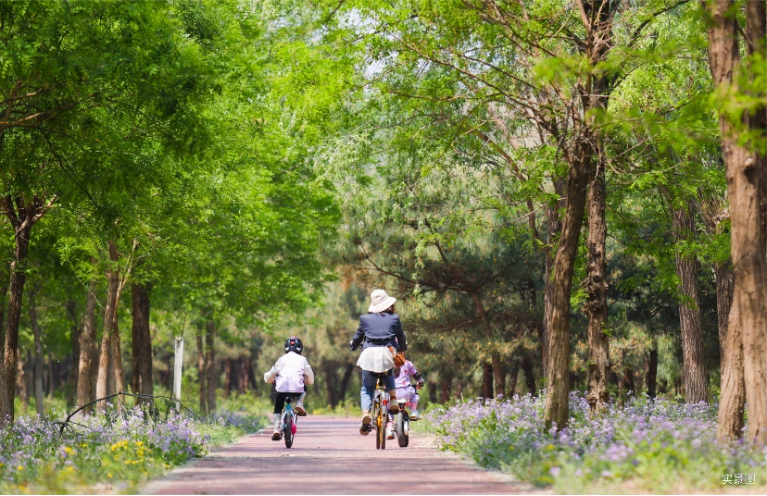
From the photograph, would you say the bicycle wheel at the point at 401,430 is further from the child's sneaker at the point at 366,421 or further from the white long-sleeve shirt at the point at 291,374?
the white long-sleeve shirt at the point at 291,374

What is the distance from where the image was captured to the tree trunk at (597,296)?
16531 mm

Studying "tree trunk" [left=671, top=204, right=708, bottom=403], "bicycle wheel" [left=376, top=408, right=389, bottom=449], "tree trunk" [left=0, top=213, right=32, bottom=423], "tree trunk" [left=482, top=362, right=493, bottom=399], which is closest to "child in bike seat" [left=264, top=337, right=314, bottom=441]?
"bicycle wheel" [left=376, top=408, right=389, bottom=449]

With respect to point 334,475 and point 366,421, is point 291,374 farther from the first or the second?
point 334,475

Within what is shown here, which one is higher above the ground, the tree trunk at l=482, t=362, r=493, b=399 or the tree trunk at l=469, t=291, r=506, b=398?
the tree trunk at l=469, t=291, r=506, b=398

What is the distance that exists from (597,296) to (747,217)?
5.81 meters

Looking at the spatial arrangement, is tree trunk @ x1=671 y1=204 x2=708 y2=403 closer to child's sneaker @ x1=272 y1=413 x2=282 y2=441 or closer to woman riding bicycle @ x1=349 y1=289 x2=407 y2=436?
child's sneaker @ x1=272 y1=413 x2=282 y2=441

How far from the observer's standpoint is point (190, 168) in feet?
61.4

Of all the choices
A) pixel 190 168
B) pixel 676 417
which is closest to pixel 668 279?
pixel 676 417

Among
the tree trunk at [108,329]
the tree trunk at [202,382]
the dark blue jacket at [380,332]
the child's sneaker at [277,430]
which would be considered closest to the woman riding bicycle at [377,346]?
the dark blue jacket at [380,332]

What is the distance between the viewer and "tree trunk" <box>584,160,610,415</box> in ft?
54.2

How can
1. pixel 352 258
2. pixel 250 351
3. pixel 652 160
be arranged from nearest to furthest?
1. pixel 652 160
2. pixel 352 258
3. pixel 250 351

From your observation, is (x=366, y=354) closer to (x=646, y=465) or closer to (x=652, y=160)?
(x=646, y=465)

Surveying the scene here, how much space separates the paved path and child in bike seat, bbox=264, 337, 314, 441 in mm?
1735

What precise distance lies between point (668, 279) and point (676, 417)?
12.1 ft
